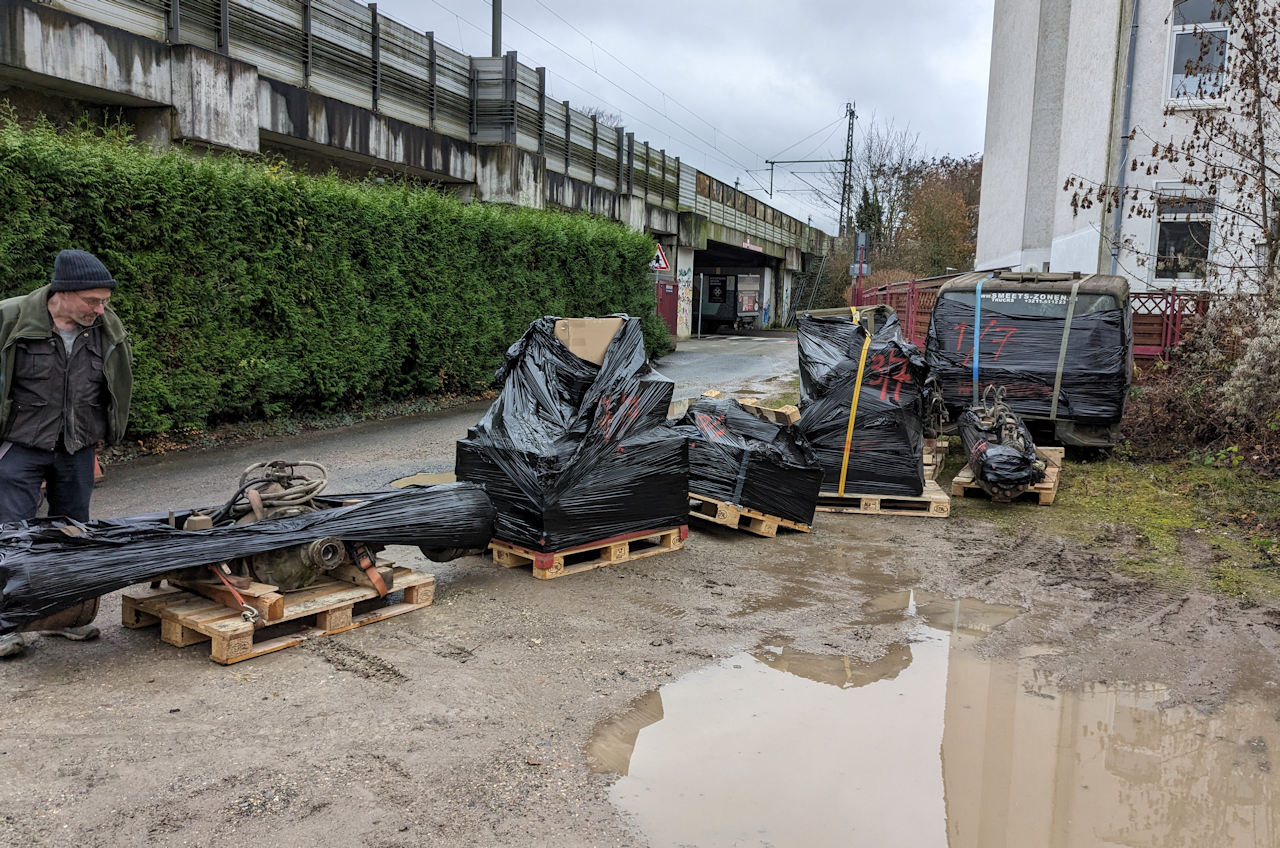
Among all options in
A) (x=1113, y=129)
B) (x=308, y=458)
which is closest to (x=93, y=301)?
(x=308, y=458)

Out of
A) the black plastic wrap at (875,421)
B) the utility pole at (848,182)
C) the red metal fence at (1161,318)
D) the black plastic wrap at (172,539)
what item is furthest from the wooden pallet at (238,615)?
the utility pole at (848,182)

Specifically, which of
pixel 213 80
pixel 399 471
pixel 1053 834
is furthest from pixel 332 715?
pixel 213 80

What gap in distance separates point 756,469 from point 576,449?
1.75 m

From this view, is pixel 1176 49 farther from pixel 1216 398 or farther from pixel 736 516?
pixel 736 516

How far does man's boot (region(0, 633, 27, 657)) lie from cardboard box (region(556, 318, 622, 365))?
338 centimetres

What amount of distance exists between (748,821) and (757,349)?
78.6 ft

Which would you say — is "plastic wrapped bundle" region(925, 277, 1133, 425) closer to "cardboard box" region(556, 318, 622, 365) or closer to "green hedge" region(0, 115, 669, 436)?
"cardboard box" region(556, 318, 622, 365)

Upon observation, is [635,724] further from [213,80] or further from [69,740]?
[213,80]

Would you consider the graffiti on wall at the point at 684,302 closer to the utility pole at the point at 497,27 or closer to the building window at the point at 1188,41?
the utility pole at the point at 497,27

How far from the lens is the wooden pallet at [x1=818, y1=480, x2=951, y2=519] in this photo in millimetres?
7770

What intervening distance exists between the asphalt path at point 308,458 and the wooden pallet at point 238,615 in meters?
2.87

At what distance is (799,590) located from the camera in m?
5.72

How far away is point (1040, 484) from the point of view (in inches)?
328

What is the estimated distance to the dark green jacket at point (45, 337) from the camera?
4.39 metres
